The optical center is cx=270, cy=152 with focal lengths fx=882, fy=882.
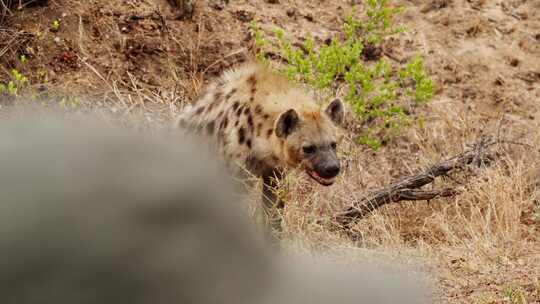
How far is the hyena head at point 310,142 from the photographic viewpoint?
252 inches

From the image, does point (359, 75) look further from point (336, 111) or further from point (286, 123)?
point (286, 123)

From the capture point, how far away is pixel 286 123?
6.48m

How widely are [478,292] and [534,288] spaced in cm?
29

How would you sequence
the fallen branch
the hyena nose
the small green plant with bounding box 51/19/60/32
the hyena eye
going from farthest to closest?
the small green plant with bounding box 51/19/60/32
the fallen branch
the hyena eye
the hyena nose

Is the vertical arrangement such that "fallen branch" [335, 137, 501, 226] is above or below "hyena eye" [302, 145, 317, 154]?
below

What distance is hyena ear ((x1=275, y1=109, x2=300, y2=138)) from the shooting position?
6.43 m

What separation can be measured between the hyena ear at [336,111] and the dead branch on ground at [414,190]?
2.71 ft

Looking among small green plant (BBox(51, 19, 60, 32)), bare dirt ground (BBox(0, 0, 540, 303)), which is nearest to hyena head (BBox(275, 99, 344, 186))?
bare dirt ground (BBox(0, 0, 540, 303))

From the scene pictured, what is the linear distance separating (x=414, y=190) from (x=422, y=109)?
3797mm

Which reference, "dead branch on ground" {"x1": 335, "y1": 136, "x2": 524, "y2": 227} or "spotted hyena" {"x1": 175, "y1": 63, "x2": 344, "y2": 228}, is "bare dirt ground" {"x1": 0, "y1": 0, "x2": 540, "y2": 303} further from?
"spotted hyena" {"x1": 175, "y1": 63, "x2": 344, "y2": 228}

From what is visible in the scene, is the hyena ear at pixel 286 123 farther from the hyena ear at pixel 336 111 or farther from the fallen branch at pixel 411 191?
the fallen branch at pixel 411 191

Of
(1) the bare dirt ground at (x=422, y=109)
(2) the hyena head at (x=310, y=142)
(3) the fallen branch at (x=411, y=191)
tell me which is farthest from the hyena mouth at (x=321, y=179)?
(3) the fallen branch at (x=411, y=191)

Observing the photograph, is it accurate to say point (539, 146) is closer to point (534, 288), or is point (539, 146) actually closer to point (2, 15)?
point (534, 288)

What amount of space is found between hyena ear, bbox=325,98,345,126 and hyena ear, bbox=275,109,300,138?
1.18 feet
